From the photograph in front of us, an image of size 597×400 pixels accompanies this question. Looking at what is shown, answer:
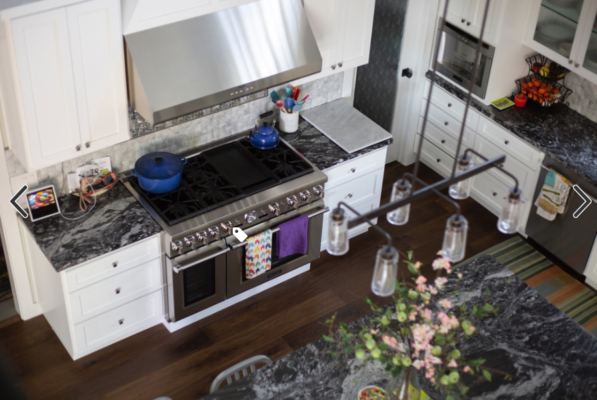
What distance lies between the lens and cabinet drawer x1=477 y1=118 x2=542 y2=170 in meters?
5.01

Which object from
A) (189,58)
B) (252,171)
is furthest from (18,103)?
(252,171)

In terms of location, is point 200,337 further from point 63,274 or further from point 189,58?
point 189,58

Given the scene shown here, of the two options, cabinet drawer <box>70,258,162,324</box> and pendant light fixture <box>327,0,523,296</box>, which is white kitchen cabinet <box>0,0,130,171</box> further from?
pendant light fixture <box>327,0,523,296</box>

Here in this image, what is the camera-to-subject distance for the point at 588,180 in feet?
15.1

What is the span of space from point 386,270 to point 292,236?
2.45m

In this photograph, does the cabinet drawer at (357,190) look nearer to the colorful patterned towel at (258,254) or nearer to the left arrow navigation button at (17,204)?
the colorful patterned towel at (258,254)

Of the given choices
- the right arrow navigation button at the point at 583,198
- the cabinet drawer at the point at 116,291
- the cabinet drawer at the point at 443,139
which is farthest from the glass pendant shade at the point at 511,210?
the cabinet drawer at the point at 443,139

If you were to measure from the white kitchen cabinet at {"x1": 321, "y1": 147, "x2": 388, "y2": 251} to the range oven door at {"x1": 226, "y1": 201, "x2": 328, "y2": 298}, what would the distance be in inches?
7.7

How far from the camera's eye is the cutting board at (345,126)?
486cm

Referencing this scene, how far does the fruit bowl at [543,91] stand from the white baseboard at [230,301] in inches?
87.7

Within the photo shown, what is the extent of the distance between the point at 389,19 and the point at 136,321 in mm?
3120

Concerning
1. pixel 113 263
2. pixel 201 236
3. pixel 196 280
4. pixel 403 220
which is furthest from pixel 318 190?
pixel 403 220

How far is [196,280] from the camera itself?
14.2 ft

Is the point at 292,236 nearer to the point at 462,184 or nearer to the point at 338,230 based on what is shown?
the point at 462,184
